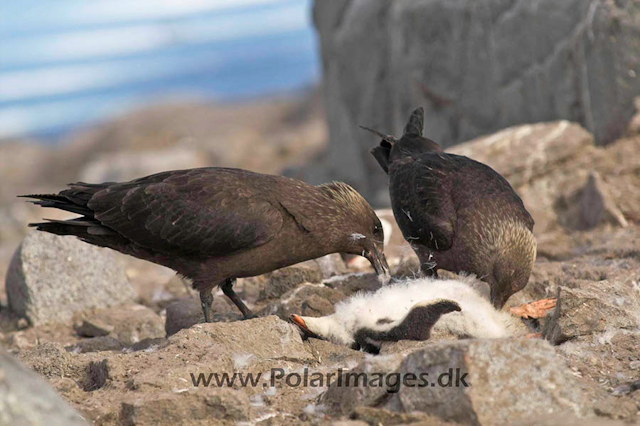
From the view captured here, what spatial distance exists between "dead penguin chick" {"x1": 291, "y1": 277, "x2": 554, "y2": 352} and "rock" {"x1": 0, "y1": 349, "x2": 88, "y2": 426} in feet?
6.44

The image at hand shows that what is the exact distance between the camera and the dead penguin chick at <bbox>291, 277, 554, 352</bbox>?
4.77m

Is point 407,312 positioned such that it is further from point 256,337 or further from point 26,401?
point 26,401

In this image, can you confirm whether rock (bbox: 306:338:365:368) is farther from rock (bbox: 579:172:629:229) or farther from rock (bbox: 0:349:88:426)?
rock (bbox: 579:172:629:229)

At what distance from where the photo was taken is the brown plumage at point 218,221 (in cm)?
538

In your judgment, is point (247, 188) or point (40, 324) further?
point (40, 324)

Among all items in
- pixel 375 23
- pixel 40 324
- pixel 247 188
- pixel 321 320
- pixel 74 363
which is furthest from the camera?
pixel 375 23

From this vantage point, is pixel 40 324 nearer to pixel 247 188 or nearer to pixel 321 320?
pixel 247 188

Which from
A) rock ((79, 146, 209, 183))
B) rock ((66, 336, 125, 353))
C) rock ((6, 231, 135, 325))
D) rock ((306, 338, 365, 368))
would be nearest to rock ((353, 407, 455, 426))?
rock ((306, 338, 365, 368))

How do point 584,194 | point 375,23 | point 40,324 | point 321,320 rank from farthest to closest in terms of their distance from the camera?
point 375,23
point 584,194
point 40,324
point 321,320

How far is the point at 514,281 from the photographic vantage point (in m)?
5.32

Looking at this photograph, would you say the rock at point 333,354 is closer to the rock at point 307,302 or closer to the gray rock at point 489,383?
the rock at point 307,302

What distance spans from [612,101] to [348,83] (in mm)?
Answer: 4546

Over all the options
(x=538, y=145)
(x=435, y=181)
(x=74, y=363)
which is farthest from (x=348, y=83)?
(x=74, y=363)

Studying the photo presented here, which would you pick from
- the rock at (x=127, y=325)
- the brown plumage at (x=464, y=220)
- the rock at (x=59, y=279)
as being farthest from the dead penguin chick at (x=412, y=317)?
the rock at (x=59, y=279)
